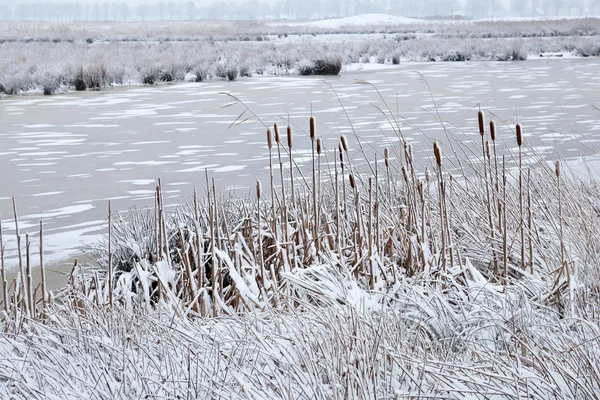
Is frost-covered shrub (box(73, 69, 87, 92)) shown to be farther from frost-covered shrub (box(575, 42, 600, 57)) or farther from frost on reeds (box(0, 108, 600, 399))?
frost-covered shrub (box(575, 42, 600, 57))

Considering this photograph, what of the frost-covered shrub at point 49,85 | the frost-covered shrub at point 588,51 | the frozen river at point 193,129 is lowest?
the frozen river at point 193,129

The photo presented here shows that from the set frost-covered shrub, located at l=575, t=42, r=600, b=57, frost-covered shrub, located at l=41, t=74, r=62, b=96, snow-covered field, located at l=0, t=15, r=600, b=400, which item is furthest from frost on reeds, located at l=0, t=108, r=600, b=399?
frost-covered shrub, located at l=575, t=42, r=600, b=57

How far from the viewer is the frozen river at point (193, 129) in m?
6.57

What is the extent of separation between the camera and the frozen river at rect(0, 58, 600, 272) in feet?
21.5

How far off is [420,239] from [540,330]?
1049 mm

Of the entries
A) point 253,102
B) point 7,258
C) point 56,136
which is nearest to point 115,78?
point 253,102

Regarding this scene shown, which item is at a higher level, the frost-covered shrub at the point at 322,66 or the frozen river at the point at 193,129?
the frost-covered shrub at the point at 322,66

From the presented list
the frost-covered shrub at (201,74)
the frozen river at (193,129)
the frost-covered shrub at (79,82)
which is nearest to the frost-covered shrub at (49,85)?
the frost-covered shrub at (79,82)

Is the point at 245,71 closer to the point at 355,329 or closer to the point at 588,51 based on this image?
Answer: the point at 588,51

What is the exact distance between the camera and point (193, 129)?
10.7 metres

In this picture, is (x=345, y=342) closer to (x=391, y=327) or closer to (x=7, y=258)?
(x=391, y=327)

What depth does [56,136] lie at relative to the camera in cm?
1020

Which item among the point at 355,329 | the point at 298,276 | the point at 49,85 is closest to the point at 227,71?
the point at 49,85

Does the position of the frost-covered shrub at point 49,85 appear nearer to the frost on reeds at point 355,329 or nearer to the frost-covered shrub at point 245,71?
the frost-covered shrub at point 245,71
